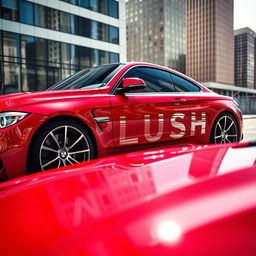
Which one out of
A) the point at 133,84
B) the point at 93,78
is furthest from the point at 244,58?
the point at 133,84

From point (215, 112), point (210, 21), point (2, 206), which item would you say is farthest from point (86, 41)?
point (210, 21)

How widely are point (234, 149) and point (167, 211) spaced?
0.93 m

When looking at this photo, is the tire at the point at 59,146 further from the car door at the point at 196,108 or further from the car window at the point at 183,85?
the car window at the point at 183,85

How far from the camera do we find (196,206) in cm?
80

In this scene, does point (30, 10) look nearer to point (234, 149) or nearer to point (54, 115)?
point (54, 115)

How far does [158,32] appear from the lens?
102312 millimetres

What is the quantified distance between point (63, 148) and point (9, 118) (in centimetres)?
64

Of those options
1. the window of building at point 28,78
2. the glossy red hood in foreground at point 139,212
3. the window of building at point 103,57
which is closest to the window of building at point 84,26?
the window of building at point 103,57

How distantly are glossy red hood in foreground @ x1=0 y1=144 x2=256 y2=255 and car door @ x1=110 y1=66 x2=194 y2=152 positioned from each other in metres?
1.87

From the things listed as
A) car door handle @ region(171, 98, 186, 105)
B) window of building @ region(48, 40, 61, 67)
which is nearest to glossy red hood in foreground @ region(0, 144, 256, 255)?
car door handle @ region(171, 98, 186, 105)

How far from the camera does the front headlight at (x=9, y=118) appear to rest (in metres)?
2.35

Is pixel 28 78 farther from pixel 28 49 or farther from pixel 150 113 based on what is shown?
pixel 150 113

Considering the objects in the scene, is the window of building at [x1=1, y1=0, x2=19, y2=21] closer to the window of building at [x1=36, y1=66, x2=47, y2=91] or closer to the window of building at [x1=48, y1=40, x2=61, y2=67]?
the window of building at [x1=48, y1=40, x2=61, y2=67]

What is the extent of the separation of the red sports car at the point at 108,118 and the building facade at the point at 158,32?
99924 millimetres
